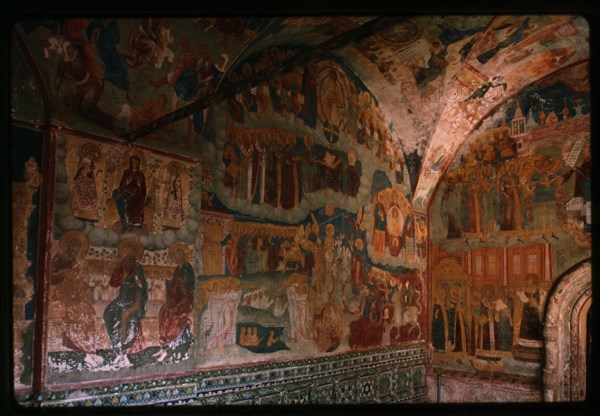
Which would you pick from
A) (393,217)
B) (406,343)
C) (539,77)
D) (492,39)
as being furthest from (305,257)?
(539,77)

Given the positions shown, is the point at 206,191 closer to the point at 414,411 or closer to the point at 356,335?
the point at 356,335

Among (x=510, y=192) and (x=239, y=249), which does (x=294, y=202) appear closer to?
(x=239, y=249)

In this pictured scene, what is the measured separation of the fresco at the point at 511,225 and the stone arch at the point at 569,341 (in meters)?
0.25

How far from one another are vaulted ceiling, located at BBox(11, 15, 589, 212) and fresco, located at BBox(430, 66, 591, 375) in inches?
16.1

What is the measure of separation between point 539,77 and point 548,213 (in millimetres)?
2425

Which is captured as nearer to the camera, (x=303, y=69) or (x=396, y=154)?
(x=303, y=69)

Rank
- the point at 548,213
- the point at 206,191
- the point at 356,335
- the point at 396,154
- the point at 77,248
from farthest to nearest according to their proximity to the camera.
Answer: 1. the point at 396,154
2. the point at 548,213
3. the point at 356,335
4. the point at 206,191
5. the point at 77,248

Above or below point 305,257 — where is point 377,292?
below

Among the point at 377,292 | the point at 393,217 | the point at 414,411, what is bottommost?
the point at 377,292

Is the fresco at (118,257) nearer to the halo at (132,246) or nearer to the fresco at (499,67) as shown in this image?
the halo at (132,246)

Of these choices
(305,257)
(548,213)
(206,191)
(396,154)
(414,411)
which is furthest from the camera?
(396,154)

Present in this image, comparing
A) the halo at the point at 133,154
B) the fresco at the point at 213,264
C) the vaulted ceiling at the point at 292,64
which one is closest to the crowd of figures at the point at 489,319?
the fresco at the point at 213,264

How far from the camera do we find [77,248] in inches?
201

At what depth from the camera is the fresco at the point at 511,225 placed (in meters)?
9.61
